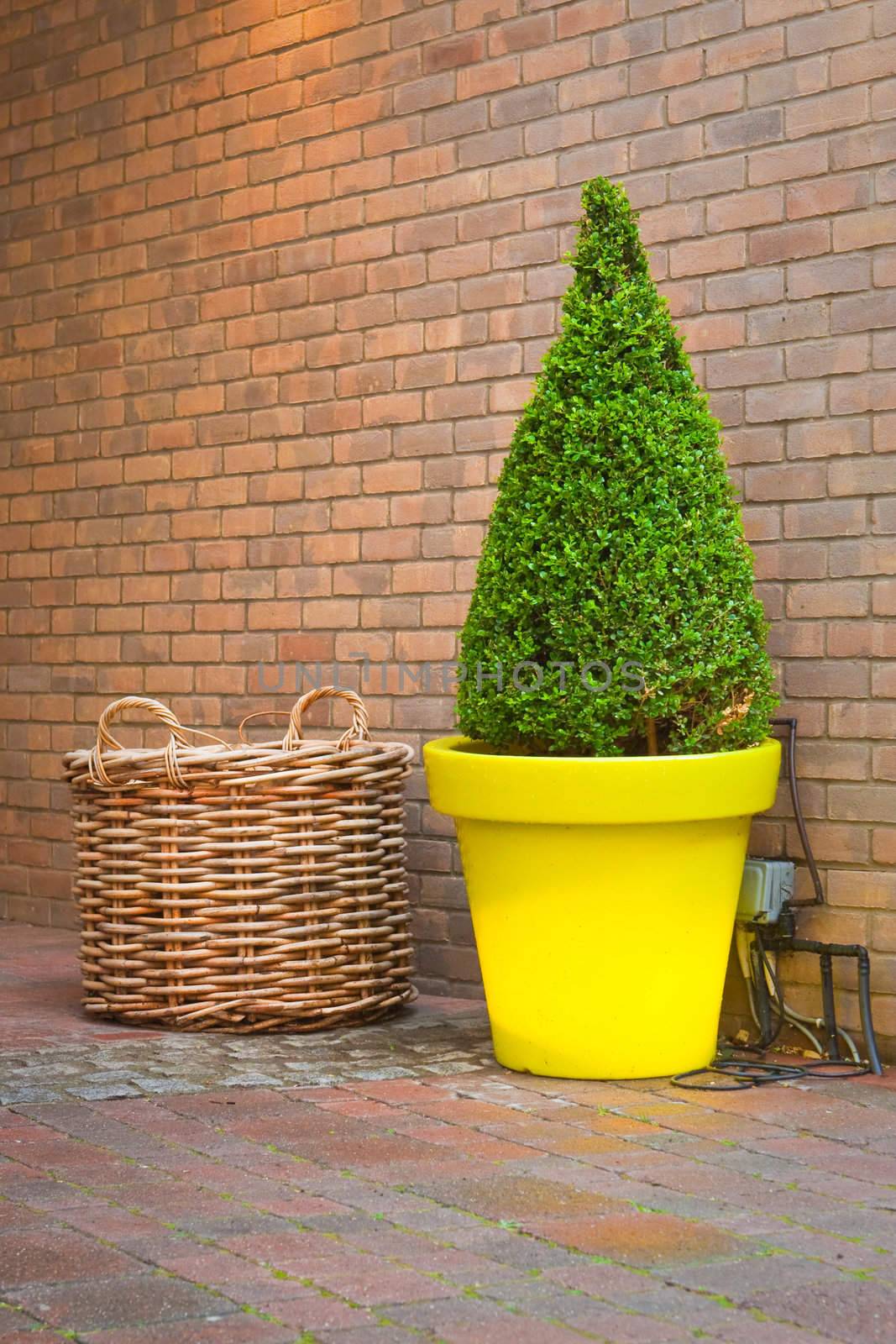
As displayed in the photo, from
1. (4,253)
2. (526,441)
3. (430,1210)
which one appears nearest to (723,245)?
(526,441)

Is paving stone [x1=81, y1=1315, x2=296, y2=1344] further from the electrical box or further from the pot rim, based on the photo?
the electrical box

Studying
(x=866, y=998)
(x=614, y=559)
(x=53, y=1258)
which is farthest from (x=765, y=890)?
(x=53, y=1258)

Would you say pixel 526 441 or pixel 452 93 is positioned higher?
pixel 452 93

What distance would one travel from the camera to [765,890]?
144 inches

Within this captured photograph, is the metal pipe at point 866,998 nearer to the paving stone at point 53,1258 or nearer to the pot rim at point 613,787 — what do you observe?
the pot rim at point 613,787

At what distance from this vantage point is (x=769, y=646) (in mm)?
3795

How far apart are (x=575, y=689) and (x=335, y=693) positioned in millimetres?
984

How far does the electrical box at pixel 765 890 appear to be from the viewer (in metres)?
3.65

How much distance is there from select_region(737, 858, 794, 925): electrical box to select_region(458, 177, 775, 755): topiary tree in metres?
0.37

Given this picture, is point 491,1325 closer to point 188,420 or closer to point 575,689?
point 575,689

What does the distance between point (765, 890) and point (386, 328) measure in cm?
195

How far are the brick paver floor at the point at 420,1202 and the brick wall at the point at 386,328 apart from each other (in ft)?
2.64

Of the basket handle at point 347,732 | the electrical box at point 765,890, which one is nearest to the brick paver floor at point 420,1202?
the electrical box at point 765,890

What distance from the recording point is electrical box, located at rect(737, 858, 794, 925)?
365 cm
